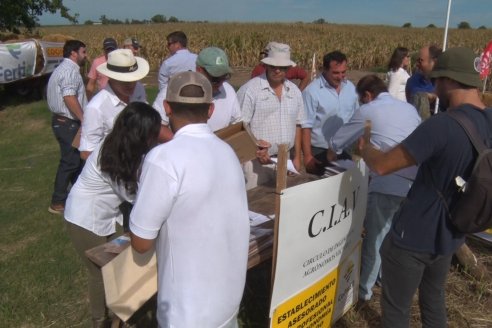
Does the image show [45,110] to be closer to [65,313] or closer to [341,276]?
[65,313]

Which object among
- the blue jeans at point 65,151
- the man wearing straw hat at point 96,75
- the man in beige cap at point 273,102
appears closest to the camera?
the man in beige cap at point 273,102

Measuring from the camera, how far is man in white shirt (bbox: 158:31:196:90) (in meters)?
7.39

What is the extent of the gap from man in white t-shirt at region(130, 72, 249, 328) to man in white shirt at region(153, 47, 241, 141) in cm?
149

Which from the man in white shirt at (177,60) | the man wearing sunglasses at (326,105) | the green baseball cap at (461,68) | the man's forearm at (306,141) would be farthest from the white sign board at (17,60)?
the green baseball cap at (461,68)

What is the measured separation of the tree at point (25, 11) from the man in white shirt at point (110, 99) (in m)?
16.1

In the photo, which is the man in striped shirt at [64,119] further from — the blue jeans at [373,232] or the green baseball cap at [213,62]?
the blue jeans at [373,232]

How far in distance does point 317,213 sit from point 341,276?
75cm

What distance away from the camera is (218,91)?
380 centimetres

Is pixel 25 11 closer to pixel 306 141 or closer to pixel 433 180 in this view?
pixel 306 141

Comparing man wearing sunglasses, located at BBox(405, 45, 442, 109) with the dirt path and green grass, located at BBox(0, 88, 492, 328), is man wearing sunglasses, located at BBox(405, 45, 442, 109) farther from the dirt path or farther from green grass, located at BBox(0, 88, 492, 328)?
the dirt path

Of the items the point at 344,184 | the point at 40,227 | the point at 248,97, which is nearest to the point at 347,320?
the point at 344,184

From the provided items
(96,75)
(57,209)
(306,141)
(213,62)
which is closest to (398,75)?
(306,141)

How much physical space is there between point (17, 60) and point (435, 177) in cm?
1360

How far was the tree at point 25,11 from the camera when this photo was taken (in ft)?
56.2
